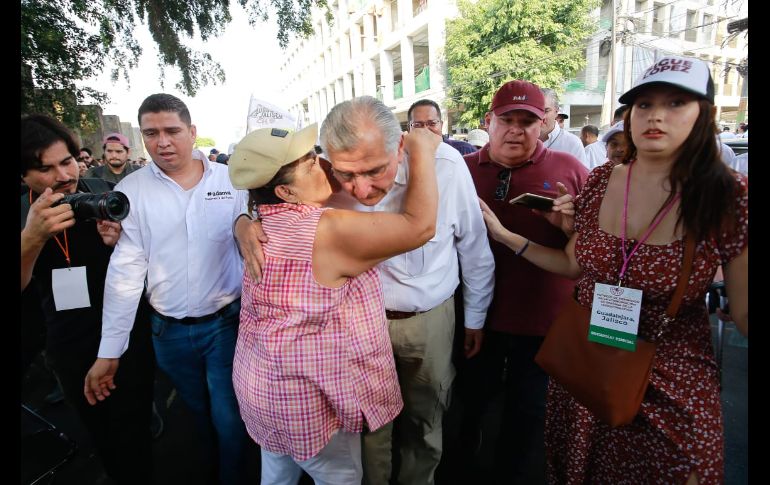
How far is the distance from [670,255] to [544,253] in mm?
593

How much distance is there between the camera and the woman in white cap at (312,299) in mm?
1319

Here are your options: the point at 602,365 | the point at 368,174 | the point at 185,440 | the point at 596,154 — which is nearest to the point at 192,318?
the point at 368,174

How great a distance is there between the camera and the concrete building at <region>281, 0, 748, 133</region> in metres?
18.3

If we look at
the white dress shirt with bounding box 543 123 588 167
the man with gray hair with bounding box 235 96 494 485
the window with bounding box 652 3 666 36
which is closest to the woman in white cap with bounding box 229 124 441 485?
the man with gray hair with bounding box 235 96 494 485

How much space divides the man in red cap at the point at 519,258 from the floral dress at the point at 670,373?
0.59 m

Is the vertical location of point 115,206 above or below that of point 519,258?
above

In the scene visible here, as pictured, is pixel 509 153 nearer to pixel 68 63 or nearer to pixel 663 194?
pixel 663 194

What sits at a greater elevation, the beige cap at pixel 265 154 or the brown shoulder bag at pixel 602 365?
the beige cap at pixel 265 154

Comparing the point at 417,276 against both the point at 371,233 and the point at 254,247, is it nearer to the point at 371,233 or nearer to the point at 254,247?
the point at 371,233

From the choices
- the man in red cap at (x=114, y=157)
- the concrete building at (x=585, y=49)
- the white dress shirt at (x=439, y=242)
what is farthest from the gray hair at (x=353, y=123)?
the concrete building at (x=585, y=49)

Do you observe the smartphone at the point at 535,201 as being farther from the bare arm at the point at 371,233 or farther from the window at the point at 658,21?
the window at the point at 658,21

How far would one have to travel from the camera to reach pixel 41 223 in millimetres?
1575

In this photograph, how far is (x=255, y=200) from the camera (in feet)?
4.88

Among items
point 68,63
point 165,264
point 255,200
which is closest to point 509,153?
point 255,200
